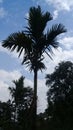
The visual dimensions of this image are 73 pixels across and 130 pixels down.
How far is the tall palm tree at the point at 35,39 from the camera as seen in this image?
14906 millimetres

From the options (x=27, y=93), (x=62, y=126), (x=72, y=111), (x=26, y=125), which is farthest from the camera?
(x=27, y=93)

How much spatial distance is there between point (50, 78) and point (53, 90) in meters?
2.91

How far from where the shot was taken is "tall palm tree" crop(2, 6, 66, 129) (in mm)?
14906

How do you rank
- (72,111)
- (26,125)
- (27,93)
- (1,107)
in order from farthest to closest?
(1,107) → (27,93) → (72,111) → (26,125)

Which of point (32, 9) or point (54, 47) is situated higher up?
point (32, 9)

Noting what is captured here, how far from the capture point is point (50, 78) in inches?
2830

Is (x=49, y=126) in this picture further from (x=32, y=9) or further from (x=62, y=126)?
(x=32, y=9)

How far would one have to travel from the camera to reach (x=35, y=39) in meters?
15.3

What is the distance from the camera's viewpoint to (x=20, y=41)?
14.9m

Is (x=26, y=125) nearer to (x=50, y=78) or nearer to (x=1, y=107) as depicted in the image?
(x=1, y=107)

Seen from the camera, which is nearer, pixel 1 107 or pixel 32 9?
pixel 32 9

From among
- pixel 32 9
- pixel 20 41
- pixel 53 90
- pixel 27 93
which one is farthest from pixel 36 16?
pixel 53 90

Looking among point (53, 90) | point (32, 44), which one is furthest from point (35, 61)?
point (53, 90)

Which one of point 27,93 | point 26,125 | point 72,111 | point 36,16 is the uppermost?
point 27,93
